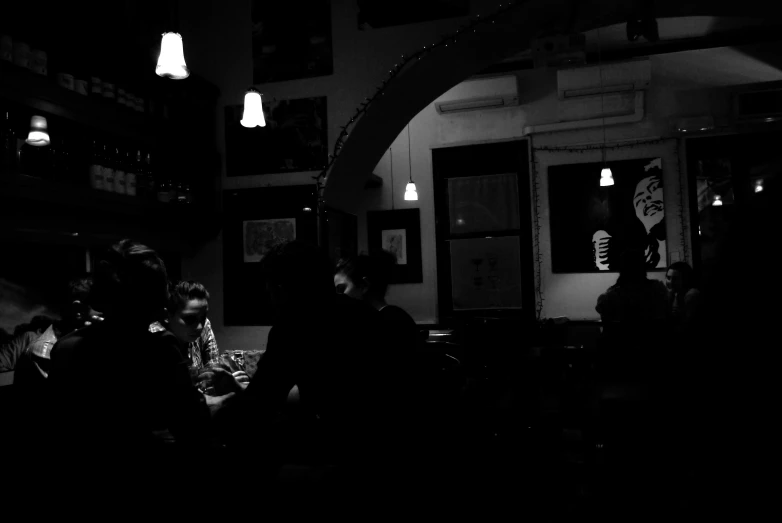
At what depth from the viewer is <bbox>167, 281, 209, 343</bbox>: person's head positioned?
272 centimetres

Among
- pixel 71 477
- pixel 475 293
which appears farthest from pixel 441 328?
pixel 71 477

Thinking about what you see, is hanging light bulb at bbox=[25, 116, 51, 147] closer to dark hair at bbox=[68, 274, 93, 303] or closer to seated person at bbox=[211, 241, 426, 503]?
dark hair at bbox=[68, 274, 93, 303]

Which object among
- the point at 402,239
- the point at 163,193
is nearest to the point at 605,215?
the point at 402,239

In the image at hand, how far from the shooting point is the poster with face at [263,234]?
482cm

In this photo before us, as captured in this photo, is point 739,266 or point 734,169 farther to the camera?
point 734,169

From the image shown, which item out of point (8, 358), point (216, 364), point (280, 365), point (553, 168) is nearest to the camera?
point (280, 365)

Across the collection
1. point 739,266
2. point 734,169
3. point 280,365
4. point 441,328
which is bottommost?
point 441,328

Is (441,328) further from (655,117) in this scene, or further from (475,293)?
(655,117)

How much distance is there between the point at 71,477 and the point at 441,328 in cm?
542

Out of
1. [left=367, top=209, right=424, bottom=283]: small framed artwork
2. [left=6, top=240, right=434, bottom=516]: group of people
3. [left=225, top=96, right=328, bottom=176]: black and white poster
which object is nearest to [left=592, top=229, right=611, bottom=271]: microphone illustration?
[left=367, top=209, right=424, bottom=283]: small framed artwork

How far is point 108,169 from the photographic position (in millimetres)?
4000

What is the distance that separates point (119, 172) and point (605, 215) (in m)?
5.19

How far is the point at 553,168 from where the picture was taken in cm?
709

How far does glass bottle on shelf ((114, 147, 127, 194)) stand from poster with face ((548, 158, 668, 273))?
4.75 metres
